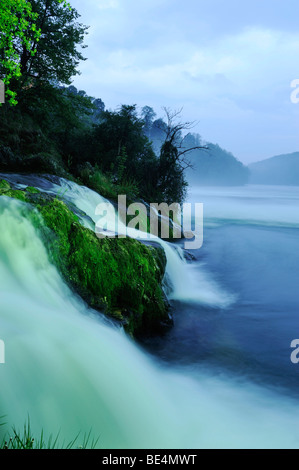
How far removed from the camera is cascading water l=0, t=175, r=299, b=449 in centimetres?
273

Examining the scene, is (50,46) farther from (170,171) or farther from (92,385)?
(92,385)

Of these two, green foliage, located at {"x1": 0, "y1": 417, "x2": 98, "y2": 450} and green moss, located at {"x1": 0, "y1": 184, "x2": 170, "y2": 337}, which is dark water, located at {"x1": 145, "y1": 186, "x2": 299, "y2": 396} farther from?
green foliage, located at {"x1": 0, "y1": 417, "x2": 98, "y2": 450}

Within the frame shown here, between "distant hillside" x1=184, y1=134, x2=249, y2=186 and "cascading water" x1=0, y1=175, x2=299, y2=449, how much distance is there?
11140cm

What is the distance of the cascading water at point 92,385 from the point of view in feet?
8.95

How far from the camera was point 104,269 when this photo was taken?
16.8 ft

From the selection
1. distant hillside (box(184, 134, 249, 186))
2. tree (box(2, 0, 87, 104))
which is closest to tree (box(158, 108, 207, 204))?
tree (box(2, 0, 87, 104))

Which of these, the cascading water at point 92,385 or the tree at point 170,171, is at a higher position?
the tree at point 170,171

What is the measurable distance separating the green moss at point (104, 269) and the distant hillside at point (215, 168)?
110 m

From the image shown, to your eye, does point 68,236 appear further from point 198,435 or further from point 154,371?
point 198,435

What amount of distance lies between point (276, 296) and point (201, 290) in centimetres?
178

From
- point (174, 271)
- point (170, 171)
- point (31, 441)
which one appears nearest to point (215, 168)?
point (170, 171)

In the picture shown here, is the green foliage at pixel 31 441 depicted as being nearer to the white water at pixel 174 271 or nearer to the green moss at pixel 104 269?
the green moss at pixel 104 269

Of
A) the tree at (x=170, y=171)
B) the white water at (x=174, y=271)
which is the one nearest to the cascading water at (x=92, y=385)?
the white water at (x=174, y=271)
